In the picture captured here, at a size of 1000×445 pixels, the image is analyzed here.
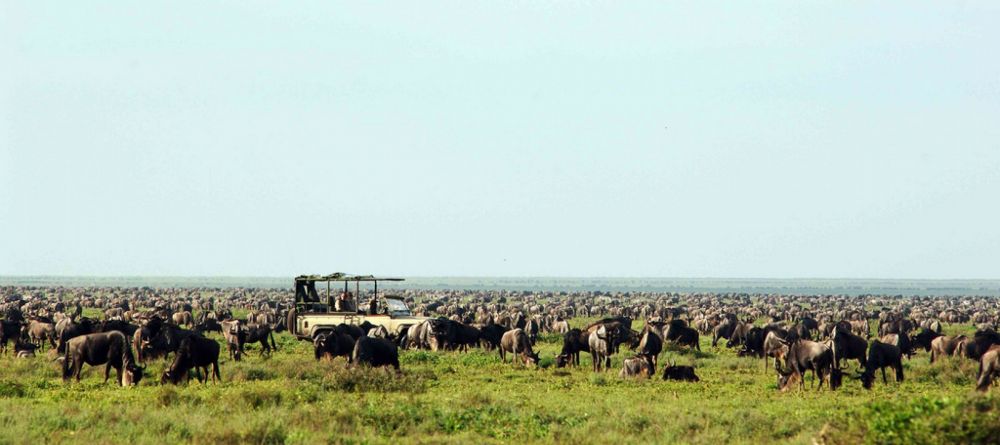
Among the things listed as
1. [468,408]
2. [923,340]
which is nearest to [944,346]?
[923,340]

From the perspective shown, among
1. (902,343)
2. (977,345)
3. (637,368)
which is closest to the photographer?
(637,368)

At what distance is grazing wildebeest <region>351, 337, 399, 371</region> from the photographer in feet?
91.0

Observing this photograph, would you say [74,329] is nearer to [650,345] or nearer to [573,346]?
[573,346]

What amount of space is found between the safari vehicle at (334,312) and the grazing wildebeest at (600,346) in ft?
28.8

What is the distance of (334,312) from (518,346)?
27.4 ft

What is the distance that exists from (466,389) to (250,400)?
6628 mm

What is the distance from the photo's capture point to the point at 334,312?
39344 mm

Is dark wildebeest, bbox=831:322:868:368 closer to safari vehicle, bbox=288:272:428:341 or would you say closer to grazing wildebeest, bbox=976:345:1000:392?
grazing wildebeest, bbox=976:345:1000:392

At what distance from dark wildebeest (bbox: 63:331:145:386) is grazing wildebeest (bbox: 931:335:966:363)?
1046 inches

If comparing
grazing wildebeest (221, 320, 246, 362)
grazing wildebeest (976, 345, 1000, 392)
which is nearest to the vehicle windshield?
grazing wildebeest (221, 320, 246, 362)

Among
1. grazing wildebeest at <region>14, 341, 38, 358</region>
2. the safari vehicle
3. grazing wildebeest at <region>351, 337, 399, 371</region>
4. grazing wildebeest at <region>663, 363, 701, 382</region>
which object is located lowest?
grazing wildebeest at <region>663, 363, 701, 382</region>

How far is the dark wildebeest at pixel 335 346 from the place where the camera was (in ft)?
100

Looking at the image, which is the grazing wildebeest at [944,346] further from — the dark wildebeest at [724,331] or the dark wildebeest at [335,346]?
the dark wildebeest at [335,346]

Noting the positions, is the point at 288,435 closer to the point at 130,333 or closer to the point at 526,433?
the point at 526,433
